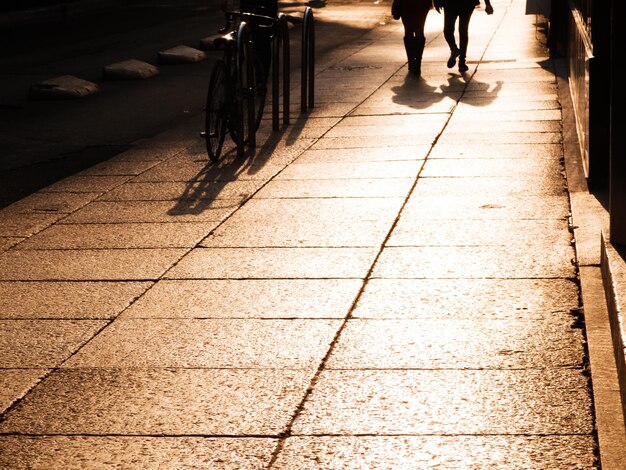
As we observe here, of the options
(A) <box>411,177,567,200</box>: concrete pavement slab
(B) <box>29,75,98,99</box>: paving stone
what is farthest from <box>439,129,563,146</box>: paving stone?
(B) <box>29,75,98,99</box>: paving stone

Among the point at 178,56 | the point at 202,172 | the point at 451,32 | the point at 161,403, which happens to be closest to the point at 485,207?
the point at 202,172

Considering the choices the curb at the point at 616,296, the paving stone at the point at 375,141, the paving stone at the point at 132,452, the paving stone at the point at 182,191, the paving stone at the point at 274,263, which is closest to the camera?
the paving stone at the point at 132,452

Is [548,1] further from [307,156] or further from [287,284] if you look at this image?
[287,284]

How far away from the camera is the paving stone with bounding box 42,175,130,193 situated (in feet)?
31.5

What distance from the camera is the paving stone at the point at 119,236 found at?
7.59 meters

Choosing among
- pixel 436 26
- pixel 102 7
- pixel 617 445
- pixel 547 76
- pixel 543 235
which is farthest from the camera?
pixel 102 7

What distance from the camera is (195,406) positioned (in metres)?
4.76

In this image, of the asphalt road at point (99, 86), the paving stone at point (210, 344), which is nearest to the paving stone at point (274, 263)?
the paving stone at point (210, 344)

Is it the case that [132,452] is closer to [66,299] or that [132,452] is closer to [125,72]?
[66,299]

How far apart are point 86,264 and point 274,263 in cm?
111

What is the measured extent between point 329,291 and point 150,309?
3.05 ft

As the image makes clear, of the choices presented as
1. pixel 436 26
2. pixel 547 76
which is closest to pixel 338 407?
pixel 547 76

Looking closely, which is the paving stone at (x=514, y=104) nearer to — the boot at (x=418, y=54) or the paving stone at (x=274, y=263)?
the boot at (x=418, y=54)

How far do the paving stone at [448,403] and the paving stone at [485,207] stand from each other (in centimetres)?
297
